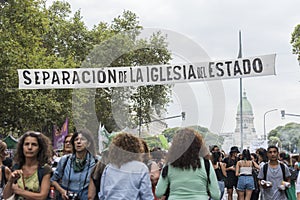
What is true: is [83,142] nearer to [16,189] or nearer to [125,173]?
[125,173]

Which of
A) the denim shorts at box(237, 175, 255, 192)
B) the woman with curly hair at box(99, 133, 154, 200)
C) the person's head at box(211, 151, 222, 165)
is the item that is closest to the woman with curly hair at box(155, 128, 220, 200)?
the woman with curly hair at box(99, 133, 154, 200)

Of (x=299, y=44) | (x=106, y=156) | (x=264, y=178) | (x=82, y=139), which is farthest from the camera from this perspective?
(x=299, y=44)

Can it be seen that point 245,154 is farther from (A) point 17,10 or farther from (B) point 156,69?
(A) point 17,10

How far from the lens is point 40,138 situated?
5957 mm

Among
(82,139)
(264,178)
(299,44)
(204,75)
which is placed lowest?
(264,178)

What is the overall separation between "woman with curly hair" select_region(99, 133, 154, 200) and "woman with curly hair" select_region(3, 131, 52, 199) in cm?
61

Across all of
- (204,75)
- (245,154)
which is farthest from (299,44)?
(204,75)

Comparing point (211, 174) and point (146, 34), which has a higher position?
point (146, 34)

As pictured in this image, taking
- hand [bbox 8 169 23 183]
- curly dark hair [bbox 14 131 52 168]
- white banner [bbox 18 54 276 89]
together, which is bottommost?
hand [bbox 8 169 23 183]

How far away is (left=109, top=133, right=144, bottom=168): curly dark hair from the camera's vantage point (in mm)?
5914

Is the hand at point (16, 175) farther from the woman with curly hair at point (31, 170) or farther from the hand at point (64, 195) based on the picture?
the hand at point (64, 195)

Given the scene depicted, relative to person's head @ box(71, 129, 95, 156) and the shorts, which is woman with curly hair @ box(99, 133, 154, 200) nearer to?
person's head @ box(71, 129, 95, 156)

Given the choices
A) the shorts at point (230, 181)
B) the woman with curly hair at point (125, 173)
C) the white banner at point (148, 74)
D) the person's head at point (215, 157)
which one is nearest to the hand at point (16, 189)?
the woman with curly hair at point (125, 173)

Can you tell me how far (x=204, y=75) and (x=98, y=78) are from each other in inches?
79.6
